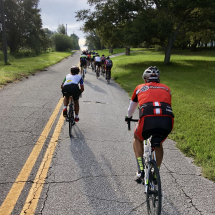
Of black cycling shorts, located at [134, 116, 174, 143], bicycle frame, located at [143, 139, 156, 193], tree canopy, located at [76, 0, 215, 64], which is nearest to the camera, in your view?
black cycling shorts, located at [134, 116, 174, 143]

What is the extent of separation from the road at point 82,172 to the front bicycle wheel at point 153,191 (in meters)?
0.22

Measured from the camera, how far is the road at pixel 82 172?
2945 mm

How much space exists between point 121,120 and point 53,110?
2.57m

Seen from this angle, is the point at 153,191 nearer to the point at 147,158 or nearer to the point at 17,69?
the point at 147,158

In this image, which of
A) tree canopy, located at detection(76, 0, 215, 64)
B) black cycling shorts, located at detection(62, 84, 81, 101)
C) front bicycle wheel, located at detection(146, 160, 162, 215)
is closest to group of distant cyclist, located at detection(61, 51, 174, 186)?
front bicycle wheel, located at detection(146, 160, 162, 215)

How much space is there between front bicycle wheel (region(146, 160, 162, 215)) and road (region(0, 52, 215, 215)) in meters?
0.22

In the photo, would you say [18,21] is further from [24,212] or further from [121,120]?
[24,212]

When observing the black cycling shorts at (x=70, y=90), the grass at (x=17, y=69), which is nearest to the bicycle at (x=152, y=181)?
the black cycling shorts at (x=70, y=90)

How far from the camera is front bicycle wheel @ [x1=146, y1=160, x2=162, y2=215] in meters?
2.52

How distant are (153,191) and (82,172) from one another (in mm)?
1531

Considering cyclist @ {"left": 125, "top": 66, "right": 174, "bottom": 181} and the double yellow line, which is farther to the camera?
the double yellow line

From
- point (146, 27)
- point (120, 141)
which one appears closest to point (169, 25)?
point (146, 27)

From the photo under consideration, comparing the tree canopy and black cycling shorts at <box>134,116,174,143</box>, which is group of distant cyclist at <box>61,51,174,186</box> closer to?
black cycling shorts at <box>134,116,174,143</box>

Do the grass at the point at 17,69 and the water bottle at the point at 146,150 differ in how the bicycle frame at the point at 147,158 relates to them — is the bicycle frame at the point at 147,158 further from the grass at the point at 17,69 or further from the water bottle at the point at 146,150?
the grass at the point at 17,69
